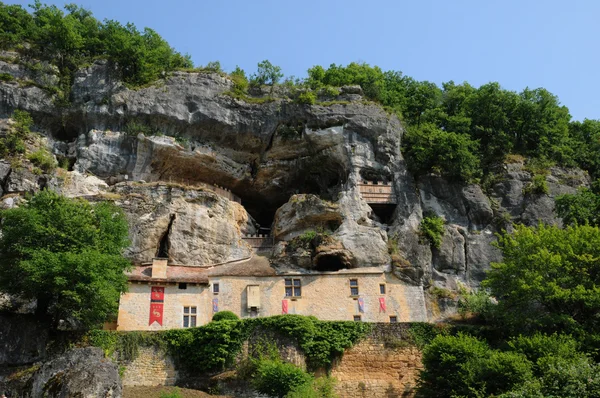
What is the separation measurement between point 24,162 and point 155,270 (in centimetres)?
1141

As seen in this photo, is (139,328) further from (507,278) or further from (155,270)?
(507,278)

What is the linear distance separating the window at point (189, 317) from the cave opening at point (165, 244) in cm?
473

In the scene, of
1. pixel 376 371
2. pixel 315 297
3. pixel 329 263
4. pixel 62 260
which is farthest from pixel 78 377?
pixel 329 263

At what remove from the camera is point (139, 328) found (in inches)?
1083


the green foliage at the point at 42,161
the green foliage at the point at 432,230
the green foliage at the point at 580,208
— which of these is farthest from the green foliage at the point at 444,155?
the green foliage at the point at 42,161

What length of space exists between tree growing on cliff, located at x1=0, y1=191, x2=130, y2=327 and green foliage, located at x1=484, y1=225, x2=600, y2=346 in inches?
640

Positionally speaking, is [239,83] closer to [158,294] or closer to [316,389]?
[158,294]

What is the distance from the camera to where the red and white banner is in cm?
2795

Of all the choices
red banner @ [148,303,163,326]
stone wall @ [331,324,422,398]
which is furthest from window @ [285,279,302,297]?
stone wall @ [331,324,422,398]

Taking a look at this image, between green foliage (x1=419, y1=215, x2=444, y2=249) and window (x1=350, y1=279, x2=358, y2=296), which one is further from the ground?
green foliage (x1=419, y1=215, x2=444, y2=249)

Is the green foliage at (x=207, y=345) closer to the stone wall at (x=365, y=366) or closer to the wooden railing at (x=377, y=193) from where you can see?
the stone wall at (x=365, y=366)

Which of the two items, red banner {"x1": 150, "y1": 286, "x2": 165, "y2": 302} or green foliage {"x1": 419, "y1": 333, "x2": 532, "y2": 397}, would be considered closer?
green foliage {"x1": 419, "y1": 333, "x2": 532, "y2": 397}

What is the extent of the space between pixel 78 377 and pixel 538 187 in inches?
1160

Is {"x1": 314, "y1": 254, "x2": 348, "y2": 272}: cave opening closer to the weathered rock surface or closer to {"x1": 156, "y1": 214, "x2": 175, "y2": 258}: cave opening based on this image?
the weathered rock surface
